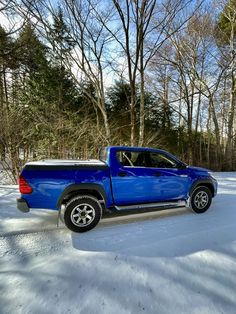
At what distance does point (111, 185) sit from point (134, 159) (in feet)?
2.72

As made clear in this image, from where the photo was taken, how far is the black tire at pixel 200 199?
→ 4.70m

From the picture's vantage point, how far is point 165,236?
11.6 feet

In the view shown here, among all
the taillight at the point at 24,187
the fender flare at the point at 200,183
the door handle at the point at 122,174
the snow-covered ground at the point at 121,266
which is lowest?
the snow-covered ground at the point at 121,266

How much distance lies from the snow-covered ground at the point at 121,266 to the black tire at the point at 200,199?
0.43 meters

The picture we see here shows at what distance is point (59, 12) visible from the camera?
11188 mm

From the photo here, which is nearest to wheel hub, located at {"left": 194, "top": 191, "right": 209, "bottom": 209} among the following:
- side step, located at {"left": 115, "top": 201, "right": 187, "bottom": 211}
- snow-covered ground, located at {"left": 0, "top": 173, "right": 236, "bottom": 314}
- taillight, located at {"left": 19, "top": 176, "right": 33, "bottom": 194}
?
side step, located at {"left": 115, "top": 201, "right": 187, "bottom": 211}

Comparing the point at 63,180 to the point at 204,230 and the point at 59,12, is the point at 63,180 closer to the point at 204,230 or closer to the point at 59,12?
the point at 204,230

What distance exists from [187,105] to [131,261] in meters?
16.0

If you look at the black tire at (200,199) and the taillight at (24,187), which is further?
the black tire at (200,199)

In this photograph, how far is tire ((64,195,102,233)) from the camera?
12.1ft

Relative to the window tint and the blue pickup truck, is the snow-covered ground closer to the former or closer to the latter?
the blue pickup truck

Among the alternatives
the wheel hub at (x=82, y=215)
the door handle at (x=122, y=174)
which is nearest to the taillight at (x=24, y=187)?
the wheel hub at (x=82, y=215)

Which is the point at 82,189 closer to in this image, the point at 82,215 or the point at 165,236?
the point at 82,215

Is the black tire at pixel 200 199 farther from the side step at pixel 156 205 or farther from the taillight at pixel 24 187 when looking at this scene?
the taillight at pixel 24 187
